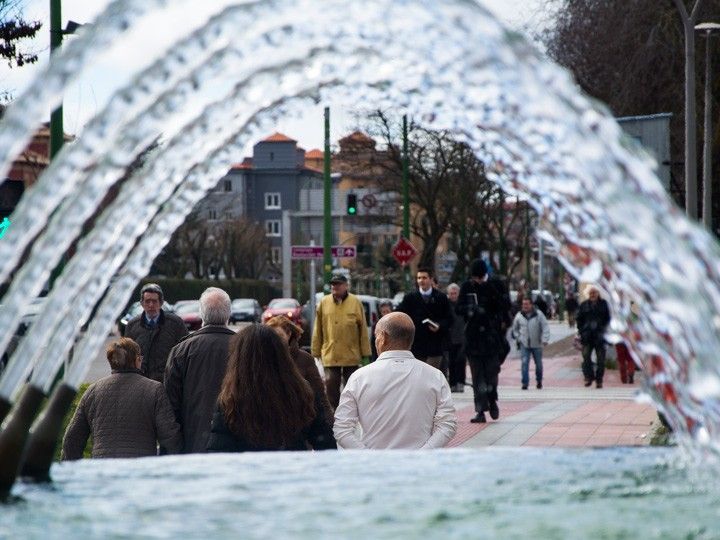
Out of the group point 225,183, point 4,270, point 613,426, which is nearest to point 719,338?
point 4,270

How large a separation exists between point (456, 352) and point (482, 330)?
20.3 ft

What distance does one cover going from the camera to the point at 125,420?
8.75m

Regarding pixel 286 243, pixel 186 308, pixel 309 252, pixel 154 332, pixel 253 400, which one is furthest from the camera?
pixel 286 243

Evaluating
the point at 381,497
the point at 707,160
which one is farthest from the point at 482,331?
the point at 381,497

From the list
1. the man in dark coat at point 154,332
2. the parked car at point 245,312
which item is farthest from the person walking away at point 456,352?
the parked car at point 245,312

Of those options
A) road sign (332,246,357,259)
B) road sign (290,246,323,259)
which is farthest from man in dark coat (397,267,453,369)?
road sign (332,246,357,259)

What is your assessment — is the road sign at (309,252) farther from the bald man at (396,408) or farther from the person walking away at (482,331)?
the bald man at (396,408)

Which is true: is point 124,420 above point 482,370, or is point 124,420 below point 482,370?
above

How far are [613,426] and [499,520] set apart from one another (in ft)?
46.9

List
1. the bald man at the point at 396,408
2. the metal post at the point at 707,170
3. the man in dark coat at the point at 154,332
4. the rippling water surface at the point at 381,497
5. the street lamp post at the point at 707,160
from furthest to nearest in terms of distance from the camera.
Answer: the metal post at the point at 707,170
the street lamp post at the point at 707,160
the man in dark coat at the point at 154,332
the bald man at the point at 396,408
the rippling water surface at the point at 381,497

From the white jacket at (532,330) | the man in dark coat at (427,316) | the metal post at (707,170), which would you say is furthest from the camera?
the metal post at (707,170)

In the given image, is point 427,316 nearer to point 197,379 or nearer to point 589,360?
point 197,379

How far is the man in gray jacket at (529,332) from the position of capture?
26391 mm

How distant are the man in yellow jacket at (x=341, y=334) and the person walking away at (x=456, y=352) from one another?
6.20 metres
